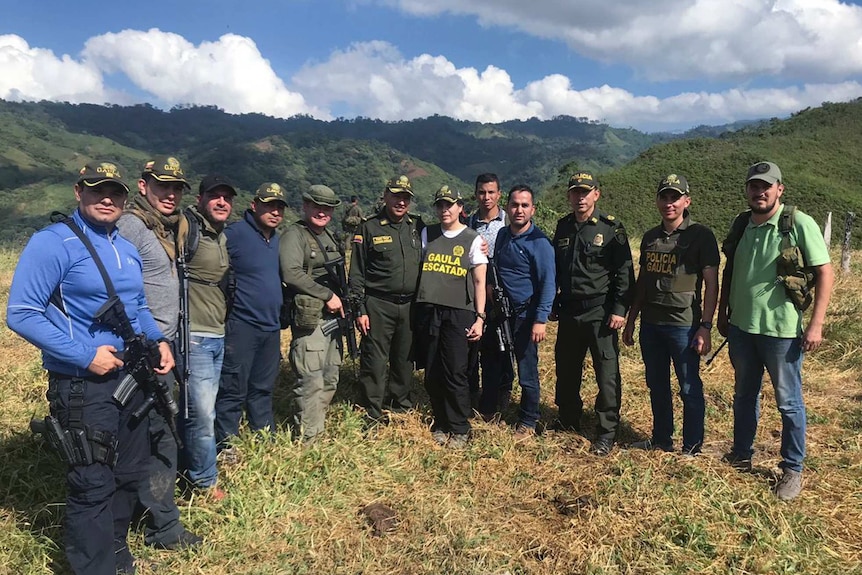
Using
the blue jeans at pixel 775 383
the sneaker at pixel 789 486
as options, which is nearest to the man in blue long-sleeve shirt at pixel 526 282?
the blue jeans at pixel 775 383

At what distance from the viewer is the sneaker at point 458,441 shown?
171 inches

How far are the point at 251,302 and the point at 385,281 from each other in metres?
1.14

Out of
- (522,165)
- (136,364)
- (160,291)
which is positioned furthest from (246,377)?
(522,165)

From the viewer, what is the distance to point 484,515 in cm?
349

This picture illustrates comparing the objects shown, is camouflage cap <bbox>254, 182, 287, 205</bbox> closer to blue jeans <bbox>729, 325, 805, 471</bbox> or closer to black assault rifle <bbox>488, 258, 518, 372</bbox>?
black assault rifle <bbox>488, 258, 518, 372</bbox>

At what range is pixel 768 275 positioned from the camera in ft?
11.2

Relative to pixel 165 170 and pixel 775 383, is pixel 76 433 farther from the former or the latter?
pixel 775 383

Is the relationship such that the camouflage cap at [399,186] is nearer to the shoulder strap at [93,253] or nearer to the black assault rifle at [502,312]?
the black assault rifle at [502,312]

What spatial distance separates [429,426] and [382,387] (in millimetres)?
564

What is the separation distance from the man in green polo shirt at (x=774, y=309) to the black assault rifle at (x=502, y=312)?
5.67 feet

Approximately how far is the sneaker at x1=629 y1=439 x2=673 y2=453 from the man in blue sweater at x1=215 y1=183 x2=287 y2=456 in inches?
124

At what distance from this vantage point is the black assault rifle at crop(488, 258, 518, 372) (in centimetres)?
452

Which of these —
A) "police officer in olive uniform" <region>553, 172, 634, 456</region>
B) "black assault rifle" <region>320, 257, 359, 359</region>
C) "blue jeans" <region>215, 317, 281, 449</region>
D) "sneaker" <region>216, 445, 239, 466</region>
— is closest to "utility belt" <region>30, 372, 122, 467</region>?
"blue jeans" <region>215, 317, 281, 449</region>

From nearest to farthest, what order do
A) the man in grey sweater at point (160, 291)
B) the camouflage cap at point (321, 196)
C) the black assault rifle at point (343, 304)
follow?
the man in grey sweater at point (160, 291)
the camouflage cap at point (321, 196)
the black assault rifle at point (343, 304)
